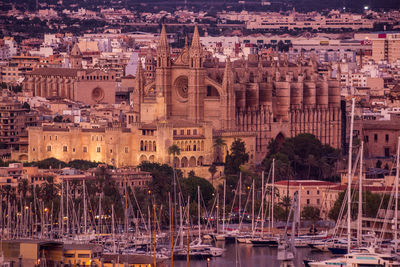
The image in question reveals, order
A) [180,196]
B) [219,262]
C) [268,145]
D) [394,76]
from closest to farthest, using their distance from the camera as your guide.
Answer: [219,262] < [180,196] < [268,145] < [394,76]

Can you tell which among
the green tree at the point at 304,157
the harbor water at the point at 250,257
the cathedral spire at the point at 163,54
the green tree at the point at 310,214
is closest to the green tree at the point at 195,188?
the green tree at the point at 310,214

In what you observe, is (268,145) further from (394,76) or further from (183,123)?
(394,76)

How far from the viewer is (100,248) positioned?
77.9m

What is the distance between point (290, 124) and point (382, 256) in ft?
173

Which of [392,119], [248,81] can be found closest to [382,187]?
[248,81]

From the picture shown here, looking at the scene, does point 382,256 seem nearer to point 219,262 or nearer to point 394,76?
point 219,262

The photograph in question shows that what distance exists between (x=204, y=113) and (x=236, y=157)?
7460 millimetres

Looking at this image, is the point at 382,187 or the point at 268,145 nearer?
the point at 382,187

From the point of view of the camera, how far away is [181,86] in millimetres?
128000

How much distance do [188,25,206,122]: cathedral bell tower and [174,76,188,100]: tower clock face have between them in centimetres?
226

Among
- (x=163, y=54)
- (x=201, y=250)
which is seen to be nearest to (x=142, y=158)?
(x=163, y=54)

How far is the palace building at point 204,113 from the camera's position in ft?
386

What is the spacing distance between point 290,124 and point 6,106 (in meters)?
20.0

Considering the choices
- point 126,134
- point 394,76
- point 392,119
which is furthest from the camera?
point 394,76
